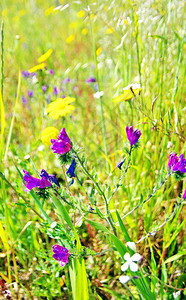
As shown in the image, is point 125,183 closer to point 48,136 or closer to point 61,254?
point 48,136

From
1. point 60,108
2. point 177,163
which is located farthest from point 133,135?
point 60,108

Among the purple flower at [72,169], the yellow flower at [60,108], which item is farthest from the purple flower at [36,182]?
the yellow flower at [60,108]

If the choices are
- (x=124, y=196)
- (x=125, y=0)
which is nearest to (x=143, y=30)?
(x=125, y=0)

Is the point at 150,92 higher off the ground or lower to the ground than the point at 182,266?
higher

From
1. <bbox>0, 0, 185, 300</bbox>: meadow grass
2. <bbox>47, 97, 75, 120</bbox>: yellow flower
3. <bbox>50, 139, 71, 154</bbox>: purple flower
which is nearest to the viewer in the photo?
<bbox>50, 139, 71, 154</bbox>: purple flower

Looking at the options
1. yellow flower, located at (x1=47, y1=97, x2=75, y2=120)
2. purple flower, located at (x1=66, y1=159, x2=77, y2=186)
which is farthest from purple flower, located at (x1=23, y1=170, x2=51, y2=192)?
yellow flower, located at (x1=47, y1=97, x2=75, y2=120)

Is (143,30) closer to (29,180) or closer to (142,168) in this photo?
(142,168)

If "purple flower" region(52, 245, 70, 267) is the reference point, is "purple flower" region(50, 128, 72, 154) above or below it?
above

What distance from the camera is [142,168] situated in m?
1.25

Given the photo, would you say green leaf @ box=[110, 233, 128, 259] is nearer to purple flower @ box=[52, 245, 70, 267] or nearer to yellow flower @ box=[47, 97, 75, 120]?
purple flower @ box=[52, 245, 70, 267]

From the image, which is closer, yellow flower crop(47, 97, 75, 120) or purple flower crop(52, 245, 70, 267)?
purple flower crop(52, 245, 70, 267)

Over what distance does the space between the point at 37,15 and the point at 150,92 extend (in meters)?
3.62

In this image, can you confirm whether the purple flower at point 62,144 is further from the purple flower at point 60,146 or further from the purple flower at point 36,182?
the purple flower at point 36,182

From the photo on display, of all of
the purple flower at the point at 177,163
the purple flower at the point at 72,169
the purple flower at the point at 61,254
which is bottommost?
the purple flower at the point at 61,254
